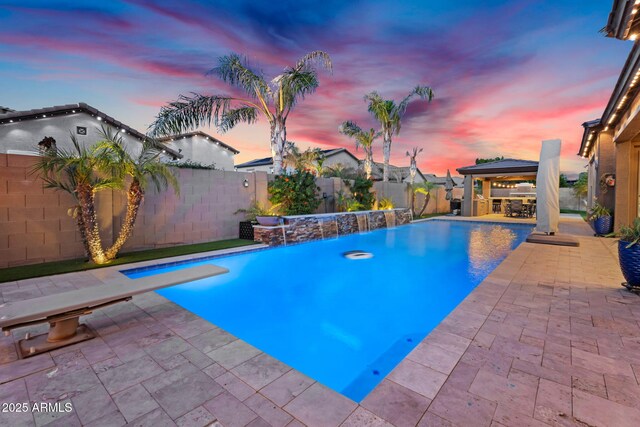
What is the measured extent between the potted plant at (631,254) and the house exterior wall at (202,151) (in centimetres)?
1967

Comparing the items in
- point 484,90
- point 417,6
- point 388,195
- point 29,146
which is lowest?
point 388,195

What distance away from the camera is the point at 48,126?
1262 cm

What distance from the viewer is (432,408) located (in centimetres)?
198

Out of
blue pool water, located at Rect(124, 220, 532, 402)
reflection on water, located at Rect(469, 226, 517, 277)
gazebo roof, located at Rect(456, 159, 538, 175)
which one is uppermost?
gazebo roof, located at Rect(456, 159, 538, 175)

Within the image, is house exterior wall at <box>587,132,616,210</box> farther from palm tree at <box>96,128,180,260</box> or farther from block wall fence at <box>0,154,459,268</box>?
palm tree at <box>96,128,180,260</box>

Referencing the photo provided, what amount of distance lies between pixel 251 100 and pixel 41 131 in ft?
30.9

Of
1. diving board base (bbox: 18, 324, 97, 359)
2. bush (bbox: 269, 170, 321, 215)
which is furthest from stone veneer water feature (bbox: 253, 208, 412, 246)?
diving board base (bbox: 18, 324, 97, 359)

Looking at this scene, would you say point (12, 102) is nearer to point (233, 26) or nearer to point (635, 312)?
point (233, 26)

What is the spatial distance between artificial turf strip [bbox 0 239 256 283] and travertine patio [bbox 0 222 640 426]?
300 cm

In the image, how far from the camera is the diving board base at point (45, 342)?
2799mm

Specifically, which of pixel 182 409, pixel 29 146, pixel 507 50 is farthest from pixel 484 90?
pixel 29 146

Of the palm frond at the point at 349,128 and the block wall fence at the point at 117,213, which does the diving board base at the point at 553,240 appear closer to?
the block wall fence at the point at 117,213

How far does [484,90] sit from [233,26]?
1293cm

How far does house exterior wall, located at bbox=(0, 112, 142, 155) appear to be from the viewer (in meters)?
11.8
